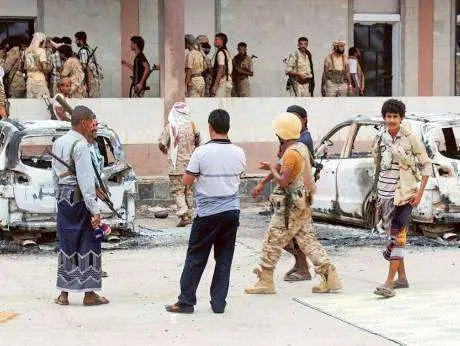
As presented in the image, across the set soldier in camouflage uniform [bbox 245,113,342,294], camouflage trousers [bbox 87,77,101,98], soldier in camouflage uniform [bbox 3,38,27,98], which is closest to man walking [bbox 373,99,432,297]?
soldier in camouflage uniform [bbox 245,113,342,294]

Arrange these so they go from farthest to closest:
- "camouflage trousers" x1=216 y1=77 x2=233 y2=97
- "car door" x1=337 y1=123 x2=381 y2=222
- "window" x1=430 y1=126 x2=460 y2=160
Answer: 1. "camouflage trousers" x1=216 y1=77 x2=233 y2=97
2. "car door" x1=337 y1=123 x2=381 y2=222
3. "window" x1=430 y1=126 x2=460 y2=160

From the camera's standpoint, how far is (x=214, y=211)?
8383 mm

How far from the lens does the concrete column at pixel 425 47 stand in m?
21.9

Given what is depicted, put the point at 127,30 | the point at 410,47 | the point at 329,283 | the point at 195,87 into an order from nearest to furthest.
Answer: the point at 329,283
the point at 195,87
the point at 127,30
the point at 410,47

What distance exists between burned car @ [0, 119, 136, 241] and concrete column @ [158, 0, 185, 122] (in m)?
4.23

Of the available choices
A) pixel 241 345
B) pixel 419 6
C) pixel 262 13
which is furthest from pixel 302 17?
pixel 241 345

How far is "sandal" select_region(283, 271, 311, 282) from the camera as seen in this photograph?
10.1 metres

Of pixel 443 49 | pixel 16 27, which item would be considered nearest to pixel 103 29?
pixel 16 27

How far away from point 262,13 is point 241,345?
46.1 feet

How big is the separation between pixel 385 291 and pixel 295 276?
1.21 metres

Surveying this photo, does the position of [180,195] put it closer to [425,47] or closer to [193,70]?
[193,70]

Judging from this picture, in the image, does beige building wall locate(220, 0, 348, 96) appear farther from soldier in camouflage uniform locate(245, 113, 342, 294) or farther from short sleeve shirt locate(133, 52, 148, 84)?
soldier in camouflage uniform locate(245, 113, 342, 294)

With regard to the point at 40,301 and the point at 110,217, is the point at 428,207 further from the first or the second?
the point at 40,301

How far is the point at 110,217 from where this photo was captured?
1255 centimetres
